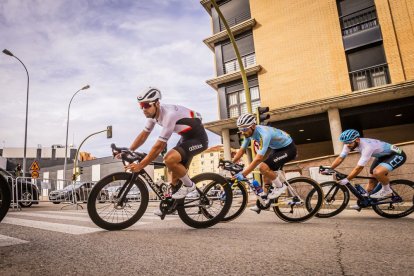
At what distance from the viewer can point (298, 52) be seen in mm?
16906

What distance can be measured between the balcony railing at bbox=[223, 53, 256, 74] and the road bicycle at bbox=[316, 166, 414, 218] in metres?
14.9

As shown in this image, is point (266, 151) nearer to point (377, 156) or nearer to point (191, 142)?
point (191, 142)

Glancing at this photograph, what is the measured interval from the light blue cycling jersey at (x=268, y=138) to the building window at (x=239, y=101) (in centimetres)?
1370

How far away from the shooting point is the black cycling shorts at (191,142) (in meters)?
3.75

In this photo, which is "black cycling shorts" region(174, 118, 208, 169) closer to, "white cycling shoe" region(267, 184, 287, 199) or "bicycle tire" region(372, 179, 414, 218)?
"white cycling shoe" region(267, 184, 287, 199)

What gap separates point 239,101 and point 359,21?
8.65 m

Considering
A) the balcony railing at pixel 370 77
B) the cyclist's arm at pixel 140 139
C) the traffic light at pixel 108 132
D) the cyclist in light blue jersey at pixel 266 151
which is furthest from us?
the traffic light at pixel 108 132

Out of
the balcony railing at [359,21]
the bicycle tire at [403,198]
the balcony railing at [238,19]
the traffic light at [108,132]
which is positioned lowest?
the bicycle tire at [403,198]

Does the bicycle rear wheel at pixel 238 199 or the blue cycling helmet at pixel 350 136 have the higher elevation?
the blue cycling helmet at pixel 350 136

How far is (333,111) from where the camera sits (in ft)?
49.1

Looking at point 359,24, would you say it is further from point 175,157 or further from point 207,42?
point 175,157

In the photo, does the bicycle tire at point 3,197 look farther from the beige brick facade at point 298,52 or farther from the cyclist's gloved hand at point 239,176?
the beige brick facade at point 298,52

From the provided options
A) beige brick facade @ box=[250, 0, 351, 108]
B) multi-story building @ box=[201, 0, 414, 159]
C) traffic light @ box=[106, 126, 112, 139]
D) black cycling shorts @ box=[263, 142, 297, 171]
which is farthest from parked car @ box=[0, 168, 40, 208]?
beige brick facade @ box=[250, 0, 351, 108]

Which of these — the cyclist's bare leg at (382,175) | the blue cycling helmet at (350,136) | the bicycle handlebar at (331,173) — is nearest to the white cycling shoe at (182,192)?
the bicycle handlebar at (331,173)
